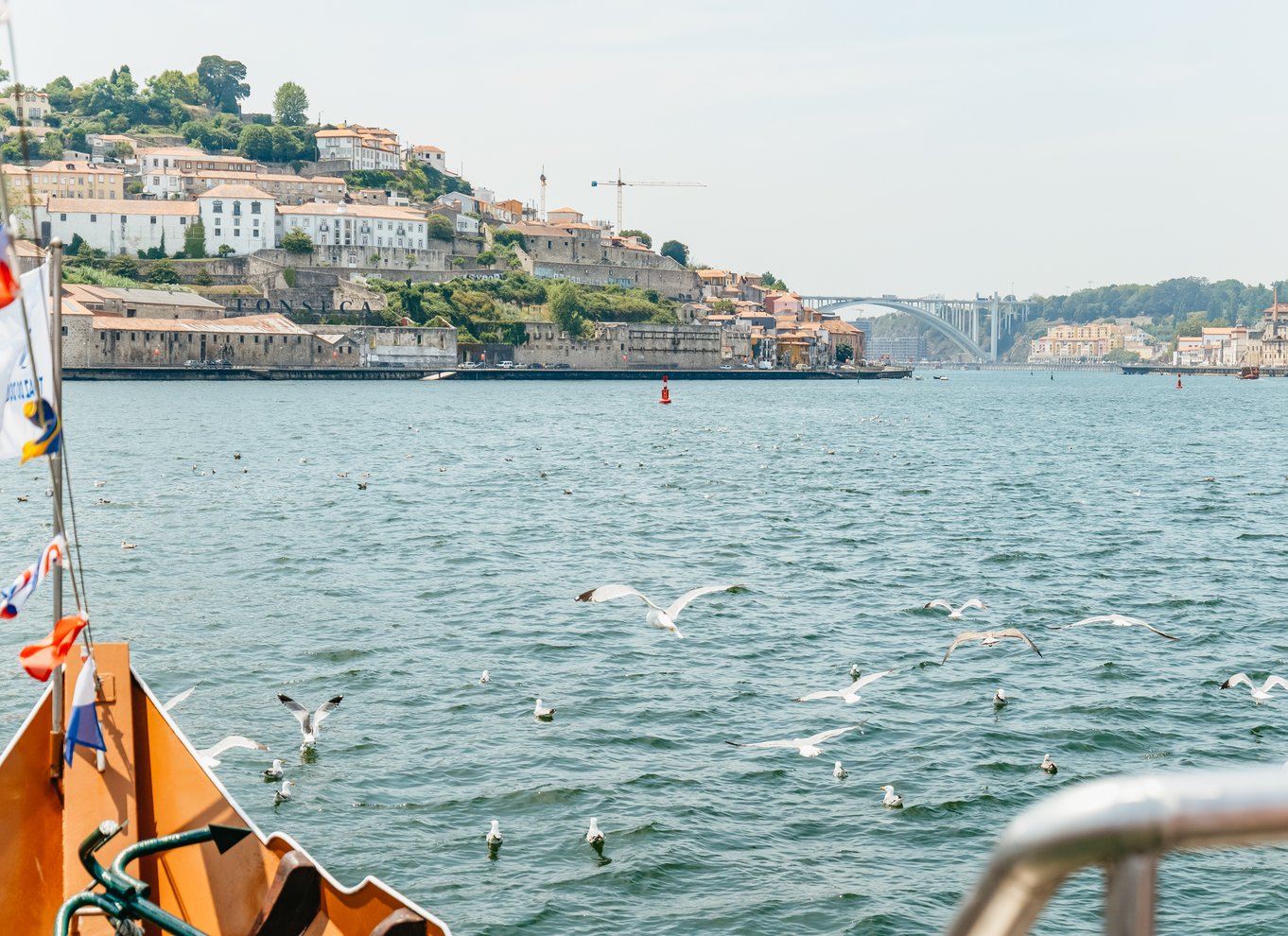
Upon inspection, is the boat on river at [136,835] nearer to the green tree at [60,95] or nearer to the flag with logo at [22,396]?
the flag with logo at [22,396]

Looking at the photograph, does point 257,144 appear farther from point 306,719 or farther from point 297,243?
point 306,719

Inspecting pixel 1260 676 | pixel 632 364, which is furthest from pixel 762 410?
pixel 1260 676

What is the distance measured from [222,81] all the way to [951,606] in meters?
149

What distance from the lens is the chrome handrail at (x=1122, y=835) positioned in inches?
38.7

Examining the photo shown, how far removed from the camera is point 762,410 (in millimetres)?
74812

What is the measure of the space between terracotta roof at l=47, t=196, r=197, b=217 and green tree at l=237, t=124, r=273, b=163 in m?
22.7

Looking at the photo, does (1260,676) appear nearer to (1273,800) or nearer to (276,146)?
(1273,800)

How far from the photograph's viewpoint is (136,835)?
20.0 ft

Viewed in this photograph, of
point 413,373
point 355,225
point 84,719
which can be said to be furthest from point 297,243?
point 84,719

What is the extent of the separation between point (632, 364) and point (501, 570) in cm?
9577

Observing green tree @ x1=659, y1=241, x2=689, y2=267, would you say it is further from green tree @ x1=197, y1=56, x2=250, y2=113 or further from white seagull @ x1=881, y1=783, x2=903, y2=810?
white seagull @ x1=881, y1=783, x2=903, y2=810

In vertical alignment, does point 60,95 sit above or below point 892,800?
above

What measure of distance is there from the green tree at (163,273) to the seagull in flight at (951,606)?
91476mm

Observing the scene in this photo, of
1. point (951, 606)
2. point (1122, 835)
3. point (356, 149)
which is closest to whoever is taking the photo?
point (1122, 835)
